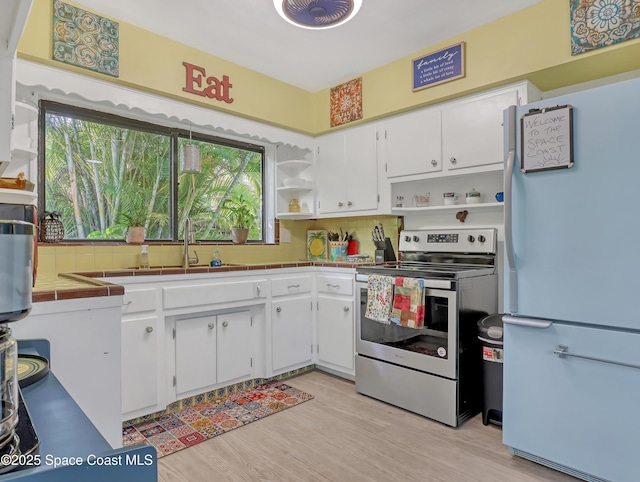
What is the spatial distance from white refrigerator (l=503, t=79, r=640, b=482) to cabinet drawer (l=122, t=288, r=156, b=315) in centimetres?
202

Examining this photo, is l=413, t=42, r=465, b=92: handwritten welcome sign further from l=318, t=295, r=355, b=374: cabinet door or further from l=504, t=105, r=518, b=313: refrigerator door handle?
l=318, t=295, r=355, b=374: cabinet door

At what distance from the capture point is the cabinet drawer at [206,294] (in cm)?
246

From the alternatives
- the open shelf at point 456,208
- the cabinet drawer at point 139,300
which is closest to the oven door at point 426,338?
the open shelf at point 456,208

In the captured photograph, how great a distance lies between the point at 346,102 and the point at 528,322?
7.70 ft

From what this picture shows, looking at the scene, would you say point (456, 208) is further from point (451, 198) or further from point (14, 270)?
point (14, 270)

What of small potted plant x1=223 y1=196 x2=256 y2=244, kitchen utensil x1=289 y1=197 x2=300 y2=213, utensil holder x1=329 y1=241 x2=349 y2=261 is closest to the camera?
small potted plant x1=223 y1=196 x2=256 y2=244

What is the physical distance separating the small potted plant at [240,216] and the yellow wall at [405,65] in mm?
800

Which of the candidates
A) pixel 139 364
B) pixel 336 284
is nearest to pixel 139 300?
pixel 139 364

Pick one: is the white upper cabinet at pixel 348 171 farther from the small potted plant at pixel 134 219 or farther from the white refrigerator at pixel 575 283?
the small potted plant at pixel 134 219

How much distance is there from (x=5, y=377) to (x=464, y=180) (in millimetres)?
2947

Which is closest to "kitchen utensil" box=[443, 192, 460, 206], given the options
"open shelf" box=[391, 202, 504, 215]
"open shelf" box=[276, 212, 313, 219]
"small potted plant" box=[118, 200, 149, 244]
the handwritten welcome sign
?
"open shelf" box=[391, 202, 504, 215]

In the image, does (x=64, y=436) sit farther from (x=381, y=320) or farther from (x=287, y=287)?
(x=287, y=287)

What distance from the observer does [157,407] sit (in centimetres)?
240

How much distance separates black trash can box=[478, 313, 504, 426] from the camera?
227 cm
